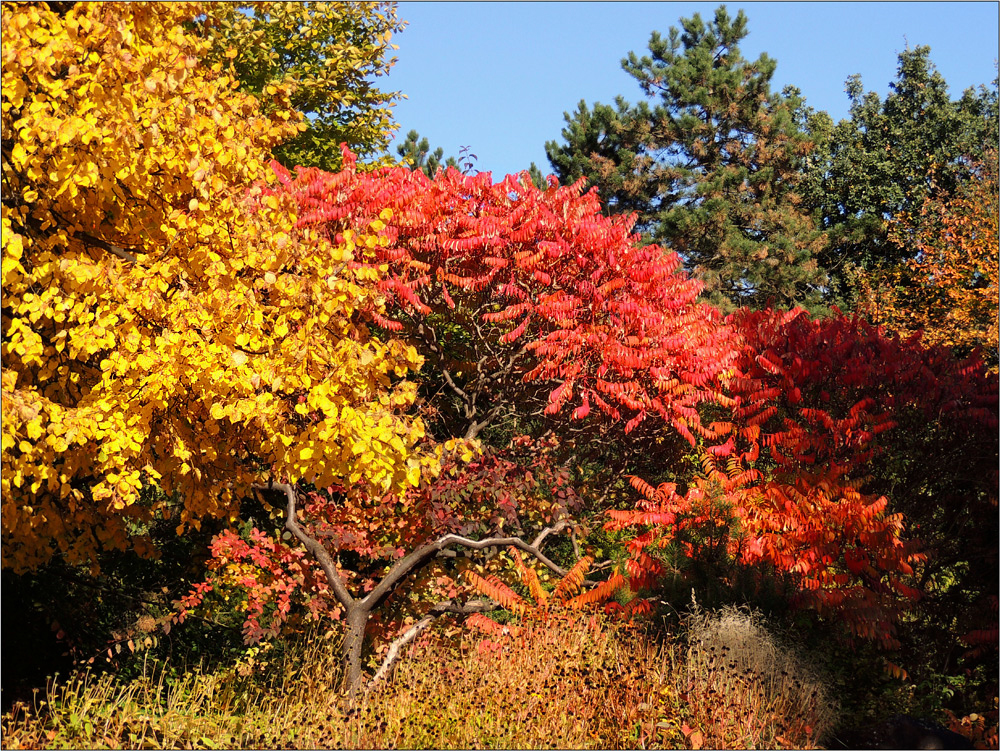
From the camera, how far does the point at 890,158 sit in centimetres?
2536

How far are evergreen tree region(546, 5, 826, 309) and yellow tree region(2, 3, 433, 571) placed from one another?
16.6m

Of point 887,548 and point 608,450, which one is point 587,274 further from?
point 887,548

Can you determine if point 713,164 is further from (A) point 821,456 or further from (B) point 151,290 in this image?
(B) point 151,290

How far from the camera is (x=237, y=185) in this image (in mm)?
6523

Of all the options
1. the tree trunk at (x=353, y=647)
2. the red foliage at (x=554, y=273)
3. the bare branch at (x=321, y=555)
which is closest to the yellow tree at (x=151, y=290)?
the bare branch at (x=321, y=555)

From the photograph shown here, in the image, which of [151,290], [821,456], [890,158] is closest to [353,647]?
[151,290]

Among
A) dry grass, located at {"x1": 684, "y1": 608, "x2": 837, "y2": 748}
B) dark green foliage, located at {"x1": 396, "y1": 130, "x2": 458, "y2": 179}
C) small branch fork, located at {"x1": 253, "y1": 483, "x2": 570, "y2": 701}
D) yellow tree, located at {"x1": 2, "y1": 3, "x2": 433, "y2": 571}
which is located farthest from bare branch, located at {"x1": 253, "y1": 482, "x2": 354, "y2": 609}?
dark green foliage, located at {"x1": 396, "y1": 130, "x2": 458, "y2": 179}

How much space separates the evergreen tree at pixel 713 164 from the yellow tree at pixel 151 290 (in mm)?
16571

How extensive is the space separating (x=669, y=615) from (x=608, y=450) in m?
2.52

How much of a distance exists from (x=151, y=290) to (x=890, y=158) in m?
24.1

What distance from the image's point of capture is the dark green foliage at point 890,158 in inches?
953

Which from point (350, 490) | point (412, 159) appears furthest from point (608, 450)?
point (412, 159)

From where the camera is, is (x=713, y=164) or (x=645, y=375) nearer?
(x=645, y=375)

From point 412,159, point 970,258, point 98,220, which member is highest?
point 970,258
